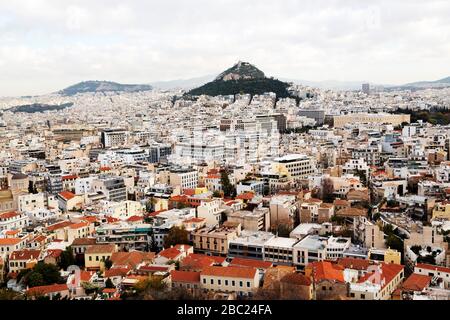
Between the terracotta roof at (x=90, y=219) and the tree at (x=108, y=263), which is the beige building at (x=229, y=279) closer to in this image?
the tree at (x=108, y=263)

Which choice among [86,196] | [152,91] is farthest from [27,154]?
[152,91]

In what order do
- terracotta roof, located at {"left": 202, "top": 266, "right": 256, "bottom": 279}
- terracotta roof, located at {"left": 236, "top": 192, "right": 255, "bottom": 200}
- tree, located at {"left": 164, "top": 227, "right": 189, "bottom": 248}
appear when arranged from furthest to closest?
1. terracotta roof, located at {"left": 236, "top": 192, "right": 255, "bottom": 200}
2. tree, located at {"left": 164, "top": 227, "right": 189, "bottom": 248}
3. terracotta roof, located at {"left": 202, "top": 266, "right": 256, "bottom": 279}

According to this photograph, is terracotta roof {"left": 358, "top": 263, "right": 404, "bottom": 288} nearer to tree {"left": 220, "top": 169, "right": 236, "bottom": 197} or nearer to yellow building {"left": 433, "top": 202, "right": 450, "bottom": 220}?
yellow building {"left": 433, "top": 202, "right": 450, "bottom": 220}

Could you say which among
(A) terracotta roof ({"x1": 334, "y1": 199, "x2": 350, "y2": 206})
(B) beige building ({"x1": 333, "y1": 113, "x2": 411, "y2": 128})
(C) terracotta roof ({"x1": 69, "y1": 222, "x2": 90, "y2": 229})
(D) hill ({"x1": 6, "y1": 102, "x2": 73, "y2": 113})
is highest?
(D) hill ({"x1": 6, "y1": 102, "x2": 73, "y2": 113})

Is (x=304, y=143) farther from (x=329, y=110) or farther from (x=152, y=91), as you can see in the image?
(x=152, y=91)

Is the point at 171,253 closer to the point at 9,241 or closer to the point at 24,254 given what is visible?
the point at 24,254

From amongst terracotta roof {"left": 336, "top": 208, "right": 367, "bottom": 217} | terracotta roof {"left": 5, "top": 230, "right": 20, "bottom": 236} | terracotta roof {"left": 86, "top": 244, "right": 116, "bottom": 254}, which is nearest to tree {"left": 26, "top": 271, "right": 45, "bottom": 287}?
terracotta roof {"left": 86, "top": 244, "right": 116, "bottom": 254}
